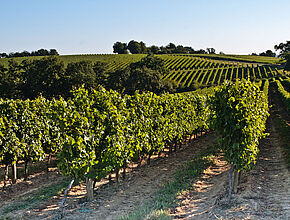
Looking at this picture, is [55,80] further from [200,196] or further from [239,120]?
[239,120]

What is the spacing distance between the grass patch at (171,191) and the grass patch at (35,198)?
3975 mm

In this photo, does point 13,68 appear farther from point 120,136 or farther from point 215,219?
point 215,219

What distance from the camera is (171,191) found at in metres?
10.4

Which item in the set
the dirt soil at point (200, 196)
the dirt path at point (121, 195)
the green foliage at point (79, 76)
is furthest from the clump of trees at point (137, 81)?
the dirt soil at point (200, 196)

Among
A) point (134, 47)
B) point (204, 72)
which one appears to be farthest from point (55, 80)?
point (134, 47)

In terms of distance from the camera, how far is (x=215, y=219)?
25.1ft

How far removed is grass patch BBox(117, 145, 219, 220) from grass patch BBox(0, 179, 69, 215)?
3.97 meters

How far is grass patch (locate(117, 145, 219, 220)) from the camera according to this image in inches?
319

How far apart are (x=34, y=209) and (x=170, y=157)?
30.9ft

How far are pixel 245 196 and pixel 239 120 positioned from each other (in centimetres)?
284

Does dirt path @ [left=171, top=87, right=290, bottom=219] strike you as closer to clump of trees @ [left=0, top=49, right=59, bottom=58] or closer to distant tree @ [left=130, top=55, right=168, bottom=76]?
distant tree @ [left=130, top=55, right=168, bottom=76]

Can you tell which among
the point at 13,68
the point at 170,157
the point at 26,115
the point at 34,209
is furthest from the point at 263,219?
the point at 13,68

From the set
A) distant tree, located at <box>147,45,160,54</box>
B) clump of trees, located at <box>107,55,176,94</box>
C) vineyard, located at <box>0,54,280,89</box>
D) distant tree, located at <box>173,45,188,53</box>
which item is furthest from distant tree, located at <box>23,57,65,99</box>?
distant tree, located at <box>173,45,188,53</box>

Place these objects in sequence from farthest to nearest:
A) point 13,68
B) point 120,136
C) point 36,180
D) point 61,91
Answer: point 13,68 → point 61,91 → point 36,180 → point 120,136
